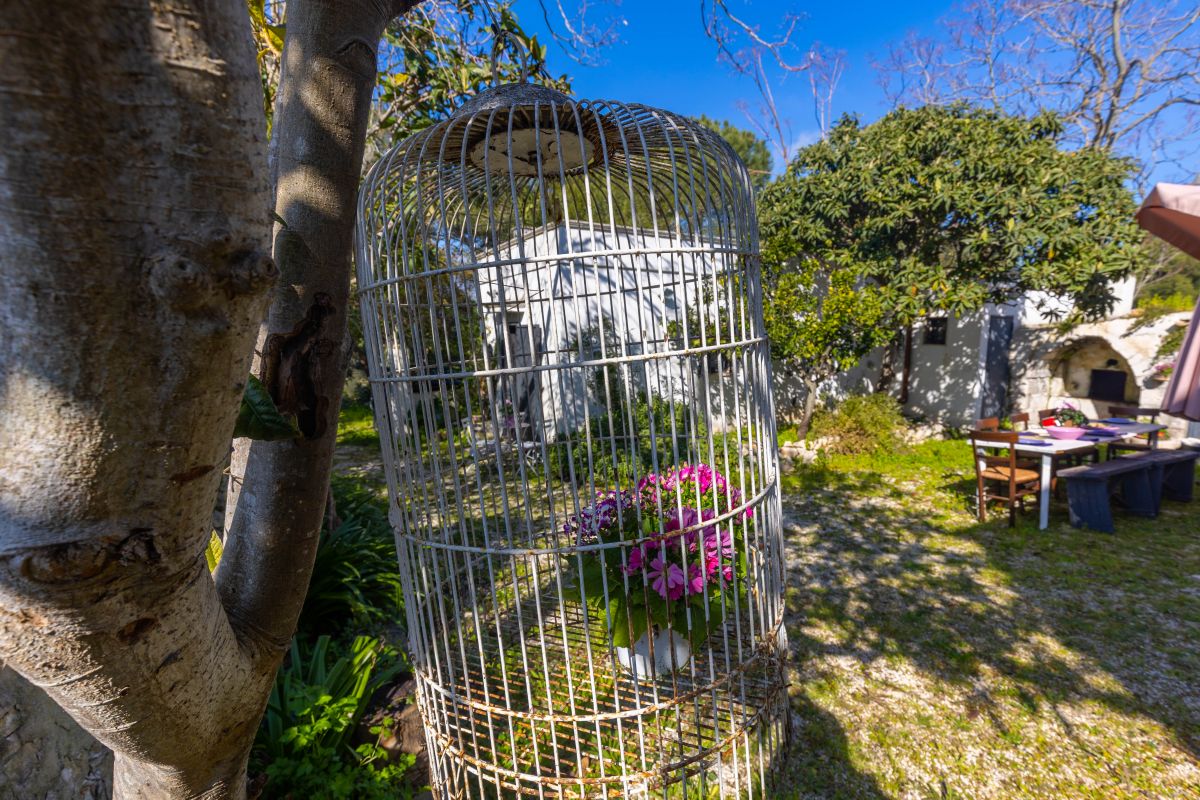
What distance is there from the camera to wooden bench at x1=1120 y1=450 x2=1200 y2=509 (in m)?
5.73

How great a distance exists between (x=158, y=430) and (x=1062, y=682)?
4.49 m

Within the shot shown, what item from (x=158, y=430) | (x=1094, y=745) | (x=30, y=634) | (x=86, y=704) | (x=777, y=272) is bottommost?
(x=1094, y=745)

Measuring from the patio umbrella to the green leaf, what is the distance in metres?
4.01

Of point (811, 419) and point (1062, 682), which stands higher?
point (811, 419)

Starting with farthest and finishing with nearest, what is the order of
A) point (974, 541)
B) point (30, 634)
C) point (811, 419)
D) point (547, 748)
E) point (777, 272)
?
point (811, 419), point (777, 272), point (974, 541), point (547, 748), point (30, 634)

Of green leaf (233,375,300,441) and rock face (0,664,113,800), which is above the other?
green leaf (233,375,300,441)

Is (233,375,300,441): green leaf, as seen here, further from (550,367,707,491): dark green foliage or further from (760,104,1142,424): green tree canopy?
(760,104,1142,424): green tree canopy

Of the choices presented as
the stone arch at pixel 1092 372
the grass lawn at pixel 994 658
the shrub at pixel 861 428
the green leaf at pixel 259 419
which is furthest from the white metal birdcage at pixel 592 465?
the stone arch at pixel 1092 372

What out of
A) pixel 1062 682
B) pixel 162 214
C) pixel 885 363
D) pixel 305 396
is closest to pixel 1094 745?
pixel 1062 682

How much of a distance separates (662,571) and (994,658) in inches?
114

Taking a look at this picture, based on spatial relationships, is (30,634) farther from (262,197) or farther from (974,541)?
(974,541)

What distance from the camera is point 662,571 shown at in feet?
6.69

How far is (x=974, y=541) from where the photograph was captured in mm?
5168

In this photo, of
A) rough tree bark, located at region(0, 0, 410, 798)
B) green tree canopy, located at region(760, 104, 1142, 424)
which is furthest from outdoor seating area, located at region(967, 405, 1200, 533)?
rough tree bark, located at region(0, 0, 410, 798)
